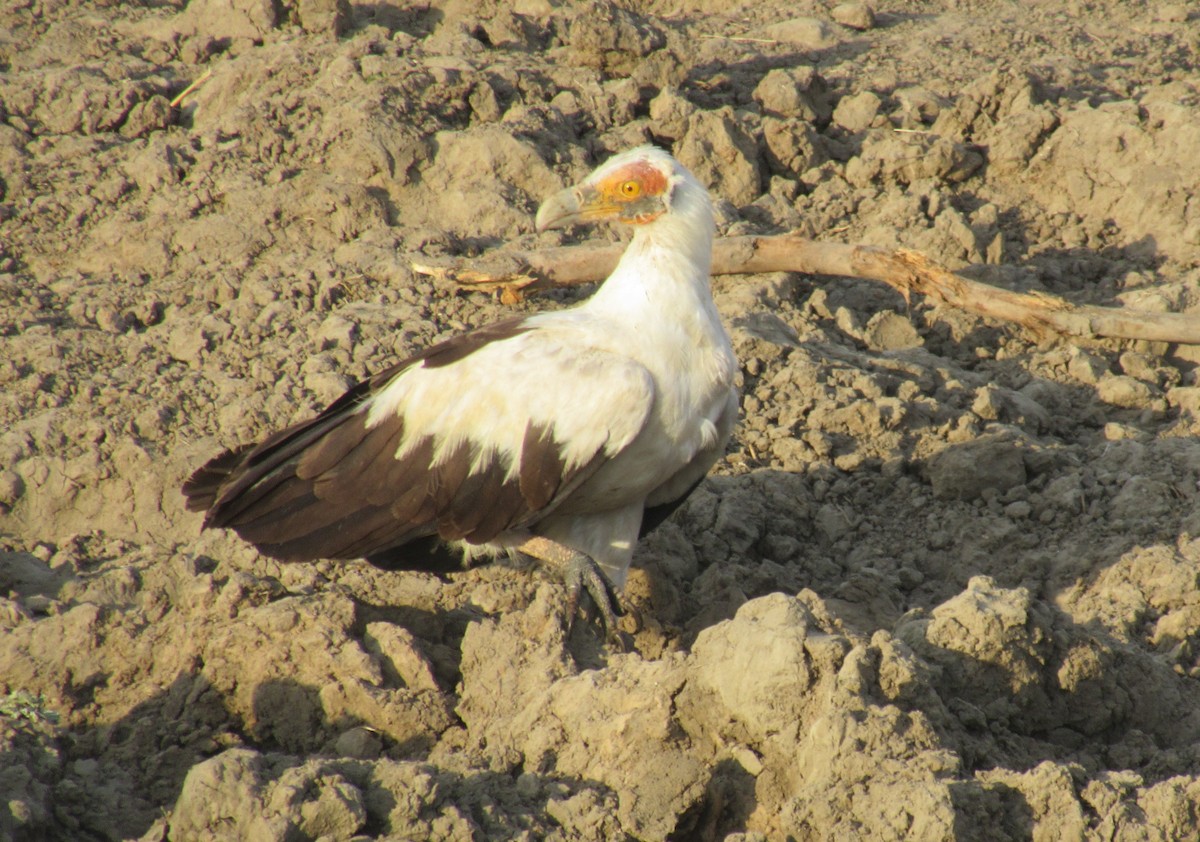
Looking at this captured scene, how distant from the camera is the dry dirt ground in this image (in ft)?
12.1

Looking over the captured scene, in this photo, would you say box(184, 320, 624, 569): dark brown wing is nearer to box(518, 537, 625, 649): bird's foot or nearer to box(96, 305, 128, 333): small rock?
box(518, 537, 625, 649): bird's foot

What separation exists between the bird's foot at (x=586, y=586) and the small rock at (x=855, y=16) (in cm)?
661

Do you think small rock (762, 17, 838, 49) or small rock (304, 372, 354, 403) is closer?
small rock (304, 372, 354, 403)

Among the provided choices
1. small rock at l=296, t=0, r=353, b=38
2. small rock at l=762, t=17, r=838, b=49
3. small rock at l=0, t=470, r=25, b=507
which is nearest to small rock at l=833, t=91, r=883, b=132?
small rock at l=762, t=17, r=838, b=49

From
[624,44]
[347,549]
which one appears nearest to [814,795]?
[347,549]

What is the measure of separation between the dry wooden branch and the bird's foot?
2491mm

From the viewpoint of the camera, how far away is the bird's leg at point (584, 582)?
15.9ft

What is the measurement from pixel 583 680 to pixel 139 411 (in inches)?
Answer: 133

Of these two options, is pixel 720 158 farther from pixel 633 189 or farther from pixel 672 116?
pixel 633 189

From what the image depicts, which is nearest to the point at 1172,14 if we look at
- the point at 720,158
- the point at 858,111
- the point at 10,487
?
the point at 858,111

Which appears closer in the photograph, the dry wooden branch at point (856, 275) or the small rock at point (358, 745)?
the small rock at point (358, 745)

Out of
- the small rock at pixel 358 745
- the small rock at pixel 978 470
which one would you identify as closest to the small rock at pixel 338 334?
the small rock at pixel 358 745

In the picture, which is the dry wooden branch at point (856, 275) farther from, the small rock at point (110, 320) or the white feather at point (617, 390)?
the white feather at point (617, 390)

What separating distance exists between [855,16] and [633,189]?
575cm
